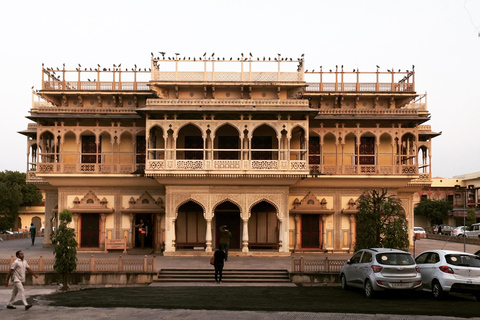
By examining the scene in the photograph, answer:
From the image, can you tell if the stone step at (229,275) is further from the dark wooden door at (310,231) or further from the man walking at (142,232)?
the man walking at (142,232)

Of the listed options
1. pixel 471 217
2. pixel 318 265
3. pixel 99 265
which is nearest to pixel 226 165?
pixel 318 265

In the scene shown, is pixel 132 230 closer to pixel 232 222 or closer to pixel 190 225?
pixel 190 225

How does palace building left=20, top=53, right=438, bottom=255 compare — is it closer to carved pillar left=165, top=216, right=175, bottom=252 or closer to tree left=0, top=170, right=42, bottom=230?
carved pillar left=165, top=216, right=175, bottom=252

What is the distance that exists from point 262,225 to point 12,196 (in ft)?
136

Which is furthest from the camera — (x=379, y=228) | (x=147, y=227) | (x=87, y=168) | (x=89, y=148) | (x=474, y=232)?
(x=474, y=232)

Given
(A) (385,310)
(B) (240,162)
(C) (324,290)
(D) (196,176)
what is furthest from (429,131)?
(A) (385,310)

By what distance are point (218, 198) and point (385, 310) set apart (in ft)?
54.9

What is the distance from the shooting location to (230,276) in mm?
22750

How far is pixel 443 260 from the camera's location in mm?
16578

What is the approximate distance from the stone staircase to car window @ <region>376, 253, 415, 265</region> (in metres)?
6.46

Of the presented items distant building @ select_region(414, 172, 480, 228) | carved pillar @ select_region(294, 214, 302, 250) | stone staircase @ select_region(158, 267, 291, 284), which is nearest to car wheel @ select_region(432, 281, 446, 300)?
stone staircase @ select_region(158, 267, 291, 284)

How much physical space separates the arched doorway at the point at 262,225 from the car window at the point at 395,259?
15.2 m

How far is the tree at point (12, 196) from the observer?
6094 cm

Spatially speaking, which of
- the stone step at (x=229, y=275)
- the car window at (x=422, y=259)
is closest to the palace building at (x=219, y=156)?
the stone step at (x=229, y=275)
